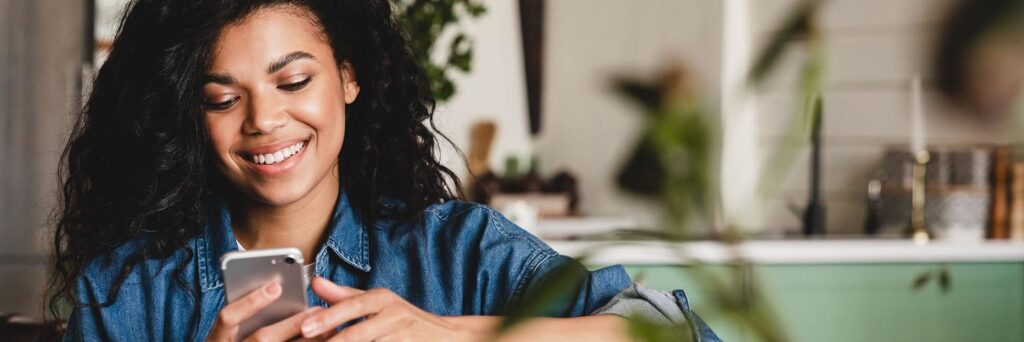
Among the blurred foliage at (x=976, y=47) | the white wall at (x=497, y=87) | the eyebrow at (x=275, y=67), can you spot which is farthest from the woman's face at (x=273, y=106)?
the white wall at (x=497, y=87)

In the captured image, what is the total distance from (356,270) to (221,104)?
0.30 metres

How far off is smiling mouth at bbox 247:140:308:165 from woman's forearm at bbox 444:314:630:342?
350mm

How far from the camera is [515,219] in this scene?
2809mm

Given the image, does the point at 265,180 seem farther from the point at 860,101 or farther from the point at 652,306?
the point at 860,101

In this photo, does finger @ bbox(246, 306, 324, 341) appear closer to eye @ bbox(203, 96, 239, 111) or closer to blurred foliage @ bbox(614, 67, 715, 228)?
eye @ bbox(203, 96, 239, 111)

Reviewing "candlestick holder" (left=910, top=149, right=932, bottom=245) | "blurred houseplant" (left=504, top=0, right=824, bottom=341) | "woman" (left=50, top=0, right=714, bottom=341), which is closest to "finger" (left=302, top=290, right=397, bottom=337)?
"woman" (left=50, top=0, right=714, bottom=341)

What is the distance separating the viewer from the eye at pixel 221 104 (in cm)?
131

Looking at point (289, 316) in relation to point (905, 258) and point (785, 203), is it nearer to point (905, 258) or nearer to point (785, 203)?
point (905, 258)

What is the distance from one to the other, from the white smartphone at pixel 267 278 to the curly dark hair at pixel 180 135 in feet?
1.06

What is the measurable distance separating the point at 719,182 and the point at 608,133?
11.9 ft

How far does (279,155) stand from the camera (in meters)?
1.30

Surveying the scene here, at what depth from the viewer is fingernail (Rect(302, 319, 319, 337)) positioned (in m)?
0.98

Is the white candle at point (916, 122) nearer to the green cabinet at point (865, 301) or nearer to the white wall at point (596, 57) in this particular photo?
the green cabinet at point (865, 301)

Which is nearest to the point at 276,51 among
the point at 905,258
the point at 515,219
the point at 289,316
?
the point at 289,316
